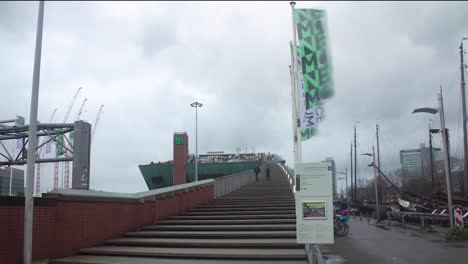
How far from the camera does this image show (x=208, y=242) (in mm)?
11531

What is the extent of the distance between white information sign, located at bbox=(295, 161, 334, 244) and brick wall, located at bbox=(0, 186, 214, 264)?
5857mm

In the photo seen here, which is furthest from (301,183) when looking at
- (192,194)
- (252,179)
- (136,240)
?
(252,179)

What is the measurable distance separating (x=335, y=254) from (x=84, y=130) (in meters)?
17.9

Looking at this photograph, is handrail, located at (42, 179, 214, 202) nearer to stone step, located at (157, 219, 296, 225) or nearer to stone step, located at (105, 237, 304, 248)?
stone step, located at (157, 219, 296, 225)

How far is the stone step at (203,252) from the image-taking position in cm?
979

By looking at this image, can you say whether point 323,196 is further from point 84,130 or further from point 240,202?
point 84,130

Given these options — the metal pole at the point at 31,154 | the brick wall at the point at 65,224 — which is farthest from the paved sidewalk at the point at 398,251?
the metal pole at the point at 31,154

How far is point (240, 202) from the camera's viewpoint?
19750 millimetres

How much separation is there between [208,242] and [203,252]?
1.06m

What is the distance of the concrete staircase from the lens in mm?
10047

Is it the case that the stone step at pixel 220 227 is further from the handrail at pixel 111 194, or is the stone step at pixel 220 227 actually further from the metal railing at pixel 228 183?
the metal railing at pixel 228 183

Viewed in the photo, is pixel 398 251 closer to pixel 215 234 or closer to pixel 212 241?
pixel 215 234

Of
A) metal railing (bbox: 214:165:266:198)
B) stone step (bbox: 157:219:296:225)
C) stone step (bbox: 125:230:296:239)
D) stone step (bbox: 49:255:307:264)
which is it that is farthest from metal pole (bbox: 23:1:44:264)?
metal railing (bbox: 214:165:266:198)

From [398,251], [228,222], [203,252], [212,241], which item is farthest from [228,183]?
[203,252]
